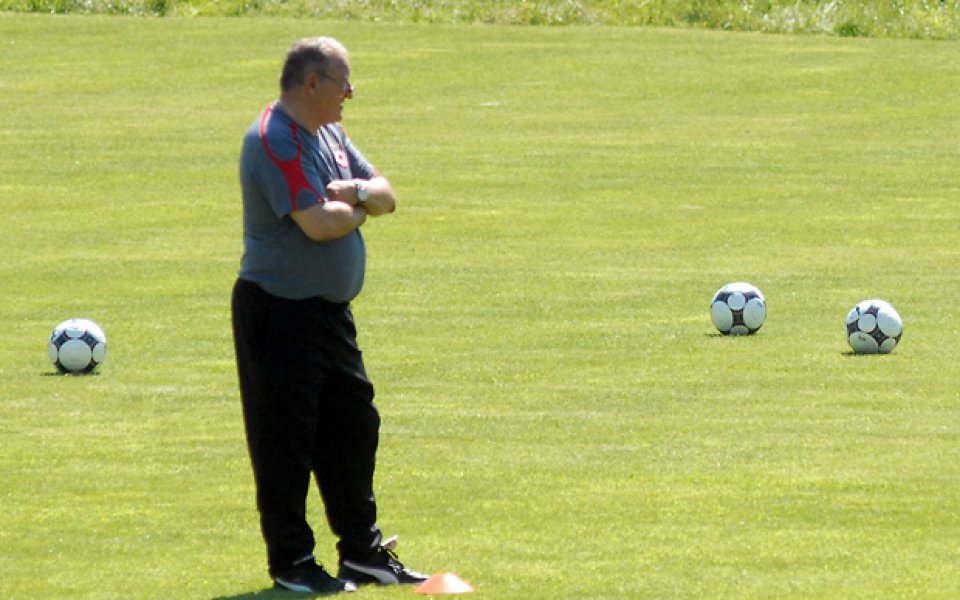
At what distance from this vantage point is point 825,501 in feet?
37.7

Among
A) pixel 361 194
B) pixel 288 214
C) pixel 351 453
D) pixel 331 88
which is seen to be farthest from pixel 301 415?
pixel 331 88

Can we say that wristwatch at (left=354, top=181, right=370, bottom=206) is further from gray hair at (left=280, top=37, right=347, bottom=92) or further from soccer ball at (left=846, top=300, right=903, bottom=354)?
soccer ball at (left=846, top=300, right=903, bottom=354)

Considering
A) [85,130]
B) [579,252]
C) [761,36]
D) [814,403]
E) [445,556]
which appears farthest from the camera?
[761,36]

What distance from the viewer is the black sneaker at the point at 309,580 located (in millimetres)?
9484

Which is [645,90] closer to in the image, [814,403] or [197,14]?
[197,14]

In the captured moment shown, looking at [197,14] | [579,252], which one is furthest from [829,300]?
[197,14]

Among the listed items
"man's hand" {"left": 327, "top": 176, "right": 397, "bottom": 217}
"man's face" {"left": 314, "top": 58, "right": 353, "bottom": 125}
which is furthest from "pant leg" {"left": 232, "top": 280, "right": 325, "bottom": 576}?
"man's face" {"left": 314, "top": 58, "right": 353, "bottom": 125}

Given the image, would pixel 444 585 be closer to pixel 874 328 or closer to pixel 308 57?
pixel 308 57

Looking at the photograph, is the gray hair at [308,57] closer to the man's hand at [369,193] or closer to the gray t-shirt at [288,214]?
the gray t-shirt at [288,214]

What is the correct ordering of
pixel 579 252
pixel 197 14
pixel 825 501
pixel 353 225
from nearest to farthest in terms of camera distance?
1. pixel 353 225
2. pixel 825 501
3. pixel 579 252
4. pixel 197 14

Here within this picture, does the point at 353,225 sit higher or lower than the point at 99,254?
higher

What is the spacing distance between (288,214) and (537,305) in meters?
11.7

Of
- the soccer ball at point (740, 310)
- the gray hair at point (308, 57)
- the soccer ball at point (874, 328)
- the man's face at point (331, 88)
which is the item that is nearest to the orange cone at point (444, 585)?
the man's face at point (331, 88)

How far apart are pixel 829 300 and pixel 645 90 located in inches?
836
